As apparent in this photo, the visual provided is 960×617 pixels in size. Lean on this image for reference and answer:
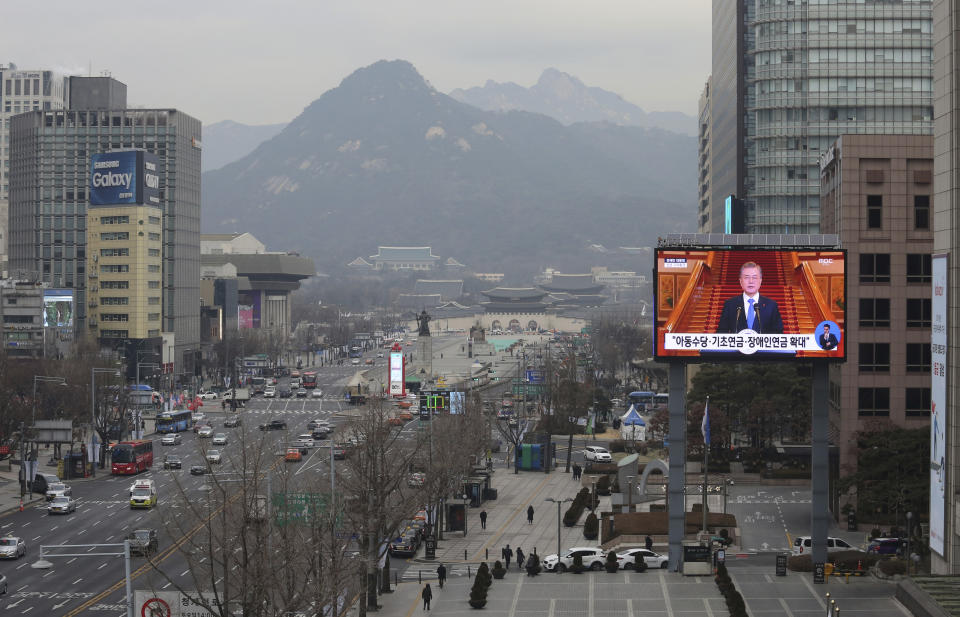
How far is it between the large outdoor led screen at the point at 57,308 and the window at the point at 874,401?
109 m

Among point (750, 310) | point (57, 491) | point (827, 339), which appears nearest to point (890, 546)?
point (827, 339)

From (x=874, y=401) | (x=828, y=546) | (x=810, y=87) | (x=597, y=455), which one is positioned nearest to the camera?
(x=828, y=546)

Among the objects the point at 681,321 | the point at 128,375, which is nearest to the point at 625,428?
the point at 681,321

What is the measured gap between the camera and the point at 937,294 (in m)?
59.5

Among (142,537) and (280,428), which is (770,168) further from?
(142,537)

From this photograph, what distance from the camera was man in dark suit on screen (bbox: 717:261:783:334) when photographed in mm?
64438

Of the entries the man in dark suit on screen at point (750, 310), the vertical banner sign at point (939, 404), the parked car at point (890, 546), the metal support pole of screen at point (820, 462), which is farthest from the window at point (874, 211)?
the vertical banner sign at point (939, 404)

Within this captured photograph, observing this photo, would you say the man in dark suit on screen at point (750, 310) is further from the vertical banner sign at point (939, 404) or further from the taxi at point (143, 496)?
the taxi at point (143, 496)

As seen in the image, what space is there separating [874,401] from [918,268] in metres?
8.98

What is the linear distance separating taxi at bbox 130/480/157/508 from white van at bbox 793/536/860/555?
142 ft

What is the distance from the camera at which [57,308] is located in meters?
164

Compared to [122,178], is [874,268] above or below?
below

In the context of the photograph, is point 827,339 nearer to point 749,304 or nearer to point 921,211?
point 749,304

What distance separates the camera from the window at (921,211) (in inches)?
3196
